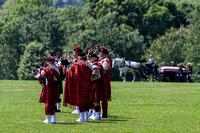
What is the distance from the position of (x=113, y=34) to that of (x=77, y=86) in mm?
45652

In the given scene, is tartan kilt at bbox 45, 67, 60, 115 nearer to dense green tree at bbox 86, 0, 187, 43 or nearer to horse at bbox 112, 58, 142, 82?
horse at bbox 112, 58, 142, 82

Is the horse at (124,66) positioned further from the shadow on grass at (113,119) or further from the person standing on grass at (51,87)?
the person standing on grass at (51,87)

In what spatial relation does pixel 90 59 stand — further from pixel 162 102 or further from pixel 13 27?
pixel 13 27

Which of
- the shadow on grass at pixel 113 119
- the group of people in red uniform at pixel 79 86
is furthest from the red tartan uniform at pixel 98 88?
the shadow on grass at pixel 113 119

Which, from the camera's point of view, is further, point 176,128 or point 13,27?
point 13,27

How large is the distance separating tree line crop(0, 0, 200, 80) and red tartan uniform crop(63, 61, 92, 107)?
131 ft

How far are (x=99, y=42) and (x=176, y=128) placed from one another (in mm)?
46385

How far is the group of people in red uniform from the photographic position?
43.9ft

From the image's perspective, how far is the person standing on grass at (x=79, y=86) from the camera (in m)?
13.6

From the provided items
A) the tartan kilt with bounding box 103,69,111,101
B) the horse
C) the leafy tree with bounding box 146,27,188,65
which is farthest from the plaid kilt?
the leafy tree with bounding box 146,27,188,65

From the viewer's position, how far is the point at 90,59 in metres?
14.9

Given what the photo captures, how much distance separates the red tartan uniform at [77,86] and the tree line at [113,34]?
1572 inches

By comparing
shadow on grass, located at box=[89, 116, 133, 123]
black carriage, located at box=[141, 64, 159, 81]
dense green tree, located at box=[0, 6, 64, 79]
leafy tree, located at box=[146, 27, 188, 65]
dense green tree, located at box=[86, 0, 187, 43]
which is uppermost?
dense green tree, located at box=[86, 0, 187, 43]

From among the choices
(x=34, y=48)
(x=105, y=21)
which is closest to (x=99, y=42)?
(x=105, y=21)
